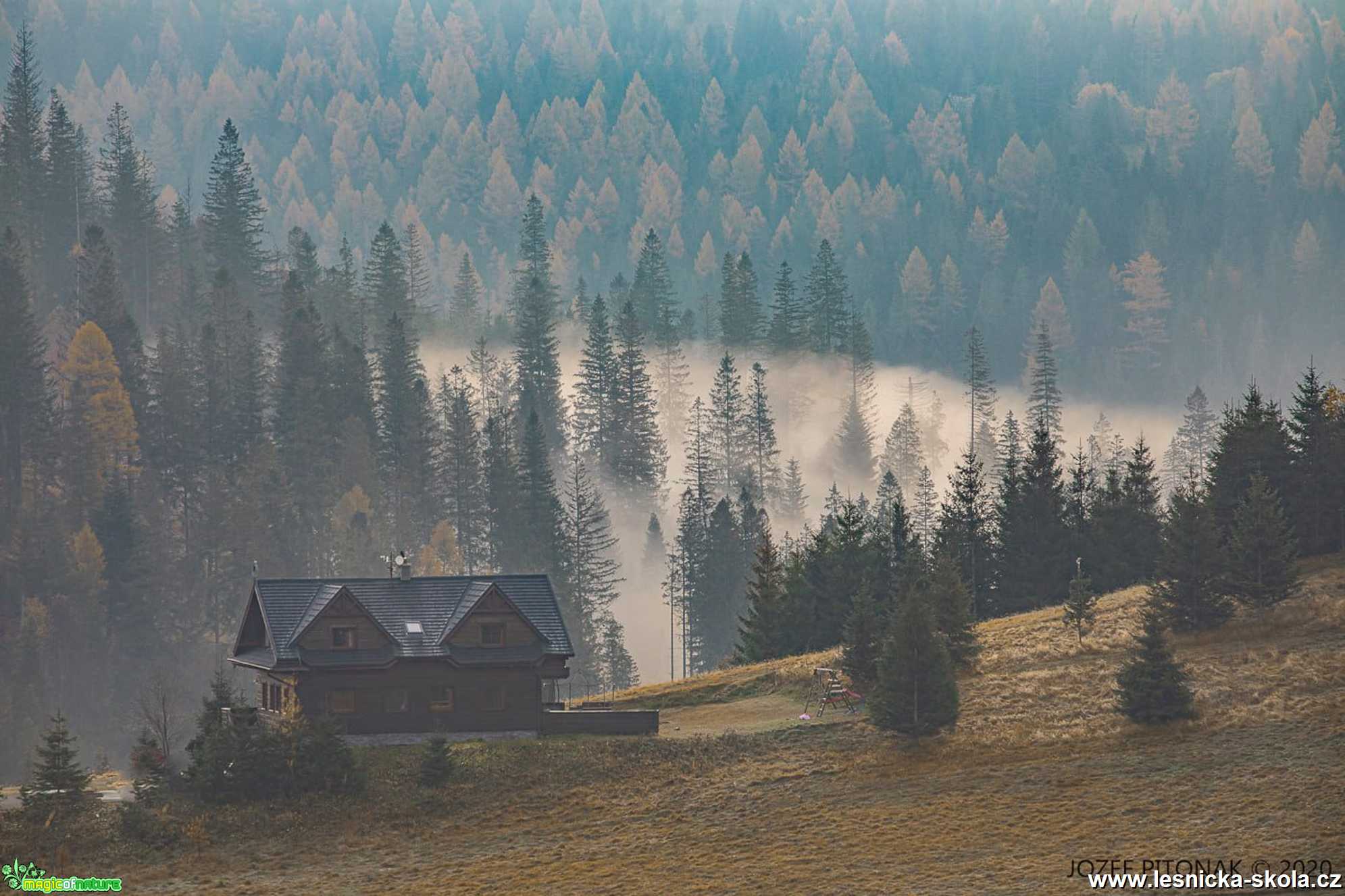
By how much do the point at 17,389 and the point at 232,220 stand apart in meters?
39.7

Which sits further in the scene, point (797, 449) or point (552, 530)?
point (797, 449)

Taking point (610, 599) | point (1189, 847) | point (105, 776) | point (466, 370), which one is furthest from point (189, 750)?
point (466, 370)

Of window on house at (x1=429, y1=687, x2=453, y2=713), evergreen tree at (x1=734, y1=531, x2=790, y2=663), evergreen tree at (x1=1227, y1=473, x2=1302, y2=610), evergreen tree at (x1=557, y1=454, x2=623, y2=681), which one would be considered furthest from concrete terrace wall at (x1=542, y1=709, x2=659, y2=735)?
evergreen tree at (x1=557, y1=454, x2=623, y2=681)

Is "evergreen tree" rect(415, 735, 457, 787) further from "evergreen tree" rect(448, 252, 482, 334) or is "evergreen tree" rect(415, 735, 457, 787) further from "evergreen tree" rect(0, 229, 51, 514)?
"evergreen tree" rect(448, 252, 482, 334)

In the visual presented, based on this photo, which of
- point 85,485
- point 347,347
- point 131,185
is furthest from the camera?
point 131,185

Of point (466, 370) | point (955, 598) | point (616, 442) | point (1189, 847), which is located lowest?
point (1189, 847)

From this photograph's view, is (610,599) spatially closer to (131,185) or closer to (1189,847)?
(131,185)

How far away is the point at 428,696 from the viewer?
6338 centimetres

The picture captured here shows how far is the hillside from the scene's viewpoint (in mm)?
47094

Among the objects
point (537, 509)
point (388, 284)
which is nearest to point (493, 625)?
point (537, 509)

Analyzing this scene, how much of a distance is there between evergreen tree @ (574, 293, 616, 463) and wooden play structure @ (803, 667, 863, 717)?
96.1 metres

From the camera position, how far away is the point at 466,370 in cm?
18238

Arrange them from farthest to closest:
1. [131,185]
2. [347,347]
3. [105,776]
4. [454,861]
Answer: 1. [131,185]
2. [347,347]
3. [105,776]
4. [454,861]

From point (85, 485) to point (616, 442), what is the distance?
55.3 m
